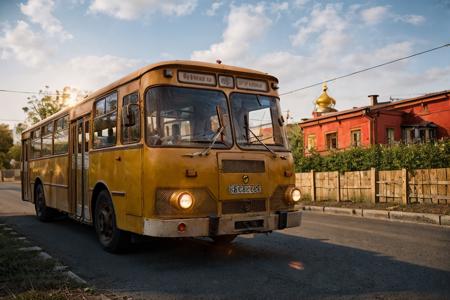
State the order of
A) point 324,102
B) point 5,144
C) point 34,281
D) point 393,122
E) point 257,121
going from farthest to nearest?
point 5,144 < point 324,102 < point 393,122 < point 257,121 < point 34,281

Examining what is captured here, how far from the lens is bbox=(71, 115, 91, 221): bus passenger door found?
869 centimetres

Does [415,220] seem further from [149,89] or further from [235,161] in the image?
[149,89]

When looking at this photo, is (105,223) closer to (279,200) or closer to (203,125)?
(203,125)

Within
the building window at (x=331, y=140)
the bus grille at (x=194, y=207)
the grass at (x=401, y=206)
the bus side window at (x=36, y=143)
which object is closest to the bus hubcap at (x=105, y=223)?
the bus grille at (x=194, y=207)

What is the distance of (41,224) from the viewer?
457 inches

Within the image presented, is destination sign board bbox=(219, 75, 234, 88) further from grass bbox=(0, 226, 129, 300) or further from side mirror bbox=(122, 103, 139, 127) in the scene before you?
grass bbox=(0, 226, 129, 300)

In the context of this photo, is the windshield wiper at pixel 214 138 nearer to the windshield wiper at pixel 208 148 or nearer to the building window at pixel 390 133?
the windshield wiper at pixel 208 148

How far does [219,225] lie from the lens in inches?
240

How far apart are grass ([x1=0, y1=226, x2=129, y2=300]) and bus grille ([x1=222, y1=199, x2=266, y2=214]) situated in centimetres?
201

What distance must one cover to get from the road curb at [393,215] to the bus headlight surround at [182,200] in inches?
349

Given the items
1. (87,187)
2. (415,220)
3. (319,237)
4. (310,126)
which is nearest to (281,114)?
(319,237)

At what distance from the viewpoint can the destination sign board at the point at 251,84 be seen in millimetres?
6918

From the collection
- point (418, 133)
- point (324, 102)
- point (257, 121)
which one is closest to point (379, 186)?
point (257, 121)

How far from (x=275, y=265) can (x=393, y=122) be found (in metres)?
28.5
